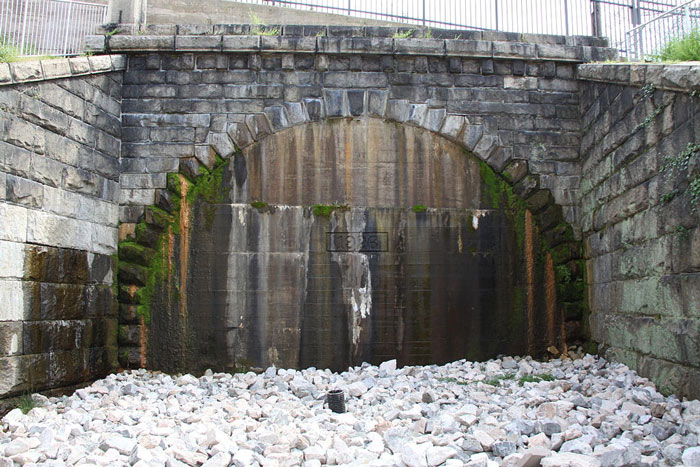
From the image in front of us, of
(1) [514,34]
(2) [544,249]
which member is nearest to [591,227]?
(2) [544,249]

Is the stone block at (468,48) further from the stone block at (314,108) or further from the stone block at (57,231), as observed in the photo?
the stone block at (57,231)

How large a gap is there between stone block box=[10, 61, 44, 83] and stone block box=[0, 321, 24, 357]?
2520 mm

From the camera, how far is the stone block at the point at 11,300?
5527mm

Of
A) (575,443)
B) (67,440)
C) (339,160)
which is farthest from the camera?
(339,160)

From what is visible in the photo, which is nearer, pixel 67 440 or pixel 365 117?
pixel 67 440

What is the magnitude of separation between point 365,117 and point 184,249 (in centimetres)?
311

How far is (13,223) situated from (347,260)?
13.0 feet

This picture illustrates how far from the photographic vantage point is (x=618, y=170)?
6715 millimetres

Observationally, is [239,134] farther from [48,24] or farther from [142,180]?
[48,24]

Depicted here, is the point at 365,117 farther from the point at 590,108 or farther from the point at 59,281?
the point at 59,281

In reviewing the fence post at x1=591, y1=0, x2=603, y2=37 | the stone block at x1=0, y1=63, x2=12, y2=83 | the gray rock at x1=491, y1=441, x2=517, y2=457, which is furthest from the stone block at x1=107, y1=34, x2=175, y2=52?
the fence post at x1=591, y1=0, x2=603, y2=37

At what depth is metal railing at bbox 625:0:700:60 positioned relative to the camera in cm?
720

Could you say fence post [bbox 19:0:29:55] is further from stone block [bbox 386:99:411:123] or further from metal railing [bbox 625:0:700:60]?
metal railing [bbox 625:0:700:60]

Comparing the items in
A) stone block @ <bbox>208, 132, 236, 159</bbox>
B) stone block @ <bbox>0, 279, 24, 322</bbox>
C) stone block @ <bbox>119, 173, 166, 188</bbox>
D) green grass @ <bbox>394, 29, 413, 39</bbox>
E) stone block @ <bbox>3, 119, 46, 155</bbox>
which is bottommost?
stone block @ <bbox>0, 279, 24, 322</bbox>
